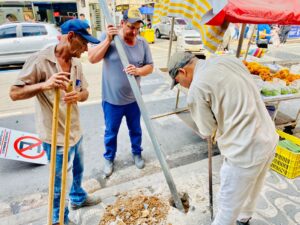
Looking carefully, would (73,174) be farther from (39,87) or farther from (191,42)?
(191,42)

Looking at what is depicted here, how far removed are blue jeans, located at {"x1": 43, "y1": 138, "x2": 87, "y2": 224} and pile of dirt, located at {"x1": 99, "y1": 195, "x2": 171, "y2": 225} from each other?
1.25ft

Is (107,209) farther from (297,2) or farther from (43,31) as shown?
(43,31)

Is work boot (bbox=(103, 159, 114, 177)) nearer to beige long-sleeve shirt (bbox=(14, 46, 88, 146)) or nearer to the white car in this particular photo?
beige long-sleeve shirt (bbox=(14, 46, 88, 146))

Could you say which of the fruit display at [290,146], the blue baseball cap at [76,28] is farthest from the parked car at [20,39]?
the fruit display at [290,146]

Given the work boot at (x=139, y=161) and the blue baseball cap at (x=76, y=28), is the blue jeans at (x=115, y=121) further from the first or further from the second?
the blue baseball cap at (x=76, y=28)

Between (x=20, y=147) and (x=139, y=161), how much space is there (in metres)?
1.80

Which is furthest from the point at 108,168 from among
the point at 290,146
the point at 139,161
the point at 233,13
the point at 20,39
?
the point at 20,39

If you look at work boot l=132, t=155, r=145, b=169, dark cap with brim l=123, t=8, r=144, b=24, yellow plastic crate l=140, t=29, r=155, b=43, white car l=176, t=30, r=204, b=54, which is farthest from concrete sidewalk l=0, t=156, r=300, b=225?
yellow plastic crate l=140, t=29, r=155, b=43

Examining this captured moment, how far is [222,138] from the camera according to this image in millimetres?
1960

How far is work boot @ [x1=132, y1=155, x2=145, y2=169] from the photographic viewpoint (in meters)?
3.57

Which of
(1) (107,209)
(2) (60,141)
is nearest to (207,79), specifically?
(2) (60,141)

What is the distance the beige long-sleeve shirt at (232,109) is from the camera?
5.78ft

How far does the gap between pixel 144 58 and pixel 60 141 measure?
160 centimetres

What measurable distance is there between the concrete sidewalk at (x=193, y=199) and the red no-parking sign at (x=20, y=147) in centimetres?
96
